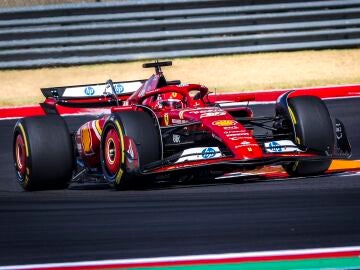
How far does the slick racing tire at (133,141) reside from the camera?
8.99m

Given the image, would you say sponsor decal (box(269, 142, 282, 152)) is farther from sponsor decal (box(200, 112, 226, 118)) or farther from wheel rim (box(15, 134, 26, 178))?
wheel rim (box(15, 134, 26, 178))

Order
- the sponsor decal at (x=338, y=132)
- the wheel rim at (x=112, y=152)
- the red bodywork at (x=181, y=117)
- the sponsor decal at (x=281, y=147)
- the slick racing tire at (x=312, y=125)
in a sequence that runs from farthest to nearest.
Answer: the sponsor decal at (x=338, y=132), the slick racing tire at (x=312, y=125), the wheel rim at (x=112, y=152), the sponsor decal at (x=281, y=147), the red bodywork at (x=181, y=117)

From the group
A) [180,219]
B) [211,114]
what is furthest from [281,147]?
[180,219]

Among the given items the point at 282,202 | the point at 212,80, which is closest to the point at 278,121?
the point at 282,202

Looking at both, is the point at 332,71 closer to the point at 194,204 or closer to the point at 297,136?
the point at 297,136

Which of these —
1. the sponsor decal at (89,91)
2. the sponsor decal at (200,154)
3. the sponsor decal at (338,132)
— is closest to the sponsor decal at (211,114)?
the sponsor decal at (200,154)

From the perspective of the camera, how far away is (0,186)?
35.3ft

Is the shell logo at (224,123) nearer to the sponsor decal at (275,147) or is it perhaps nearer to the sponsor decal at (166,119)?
the sponsor decal at (275,147)

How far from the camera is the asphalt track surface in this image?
6480 millimetres

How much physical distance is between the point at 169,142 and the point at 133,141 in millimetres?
898

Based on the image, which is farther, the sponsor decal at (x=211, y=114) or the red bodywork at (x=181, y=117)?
the sponsor decal at (x=211, y=114)

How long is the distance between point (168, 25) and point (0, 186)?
319 inches

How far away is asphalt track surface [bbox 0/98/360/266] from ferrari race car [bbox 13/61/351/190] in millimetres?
208

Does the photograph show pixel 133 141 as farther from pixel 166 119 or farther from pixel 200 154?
pixel 166 119
